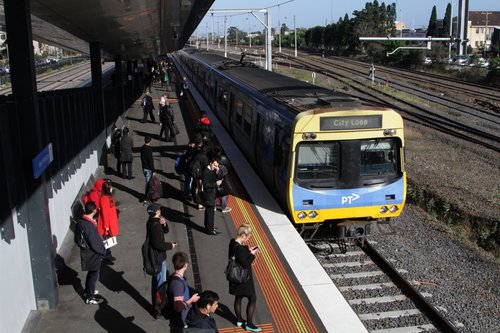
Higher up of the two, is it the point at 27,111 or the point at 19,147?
the point at 27,111

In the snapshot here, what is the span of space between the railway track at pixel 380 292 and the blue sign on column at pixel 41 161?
4.97 metres

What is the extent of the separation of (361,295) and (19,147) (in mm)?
5607

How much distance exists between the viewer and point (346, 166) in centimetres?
976

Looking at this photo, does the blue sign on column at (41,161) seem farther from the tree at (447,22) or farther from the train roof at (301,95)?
the tree at (447,22)

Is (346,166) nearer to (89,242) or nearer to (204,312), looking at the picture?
(89,242)

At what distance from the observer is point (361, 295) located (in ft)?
28.7

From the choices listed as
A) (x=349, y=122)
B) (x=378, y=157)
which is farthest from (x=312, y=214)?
(x=349, y=122)

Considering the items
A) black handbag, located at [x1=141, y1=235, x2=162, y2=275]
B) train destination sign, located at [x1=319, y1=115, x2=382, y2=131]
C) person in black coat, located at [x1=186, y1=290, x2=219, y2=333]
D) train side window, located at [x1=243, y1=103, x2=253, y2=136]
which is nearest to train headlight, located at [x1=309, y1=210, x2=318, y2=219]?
train destination sign, located at [x1=319, y1=115, x2=382, y2=131]

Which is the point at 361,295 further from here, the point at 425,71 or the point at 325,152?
the point at 425,71

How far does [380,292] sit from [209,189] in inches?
134

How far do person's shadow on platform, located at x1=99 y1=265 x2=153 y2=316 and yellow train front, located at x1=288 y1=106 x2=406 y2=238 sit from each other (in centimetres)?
333

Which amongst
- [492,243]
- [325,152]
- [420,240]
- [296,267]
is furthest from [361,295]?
[492,243]

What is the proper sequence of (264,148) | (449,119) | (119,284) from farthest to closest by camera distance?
1. (449,119)
2. (264,148)
3. (119,284)

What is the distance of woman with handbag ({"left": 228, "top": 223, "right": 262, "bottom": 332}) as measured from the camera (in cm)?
636
